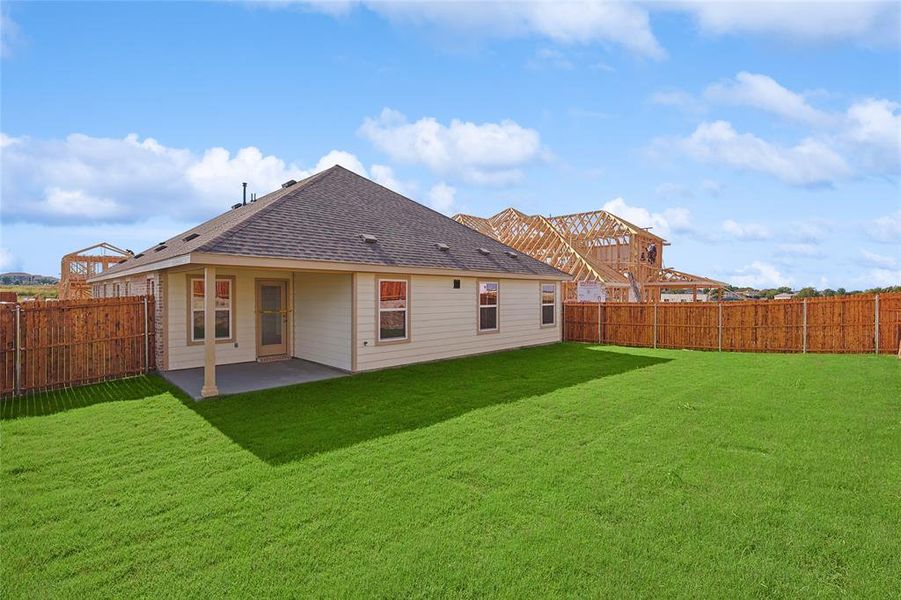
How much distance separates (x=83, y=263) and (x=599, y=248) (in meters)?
34.3

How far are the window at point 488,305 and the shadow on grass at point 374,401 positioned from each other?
178cm

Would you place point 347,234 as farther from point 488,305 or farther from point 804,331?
point 804,331

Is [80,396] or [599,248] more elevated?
[599,248]

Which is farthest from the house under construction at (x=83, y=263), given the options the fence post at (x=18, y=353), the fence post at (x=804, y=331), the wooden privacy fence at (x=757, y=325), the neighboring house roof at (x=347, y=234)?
the fence post at (x=804, y=331)

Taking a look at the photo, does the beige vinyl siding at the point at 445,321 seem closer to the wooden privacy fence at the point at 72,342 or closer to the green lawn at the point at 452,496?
the green lawn at the point at 452,496

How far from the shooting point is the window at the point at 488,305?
12672 mm

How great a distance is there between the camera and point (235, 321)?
10641 mm

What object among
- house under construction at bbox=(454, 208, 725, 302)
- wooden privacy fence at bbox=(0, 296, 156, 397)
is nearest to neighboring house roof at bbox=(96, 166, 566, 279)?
wooden privacy fence at bbox=(0, 296, 156, 397)

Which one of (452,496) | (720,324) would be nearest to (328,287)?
(452,496)

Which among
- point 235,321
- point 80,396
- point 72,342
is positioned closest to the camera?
point 80,396

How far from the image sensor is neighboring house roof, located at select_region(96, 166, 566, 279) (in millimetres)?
8578

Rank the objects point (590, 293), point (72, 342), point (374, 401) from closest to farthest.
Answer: point (374, 401), point (72, 342), point (590, 293)

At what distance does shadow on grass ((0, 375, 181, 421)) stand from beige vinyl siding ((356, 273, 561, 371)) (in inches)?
150

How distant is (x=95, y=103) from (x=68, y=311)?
4.63 meters
